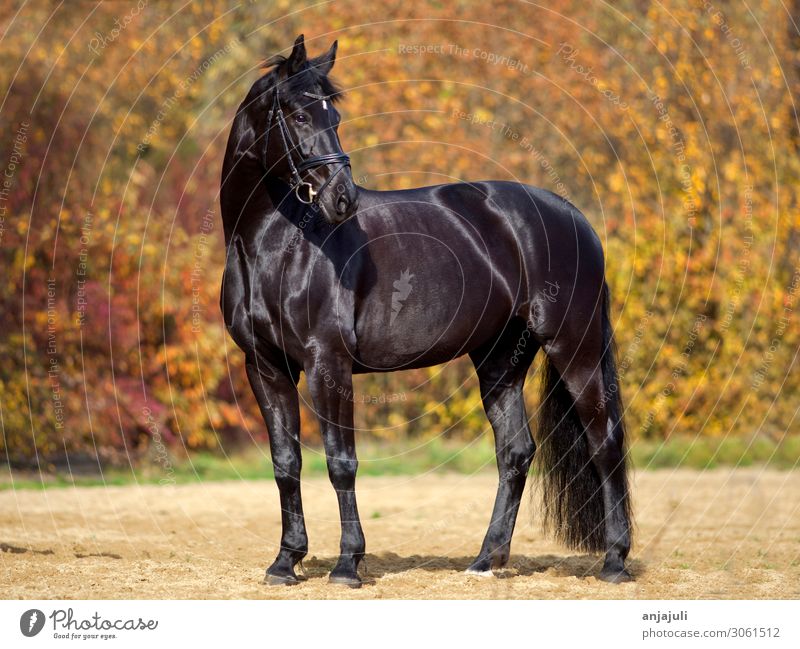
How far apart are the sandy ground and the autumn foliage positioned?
143 centimetres

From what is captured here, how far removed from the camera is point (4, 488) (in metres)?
11.5

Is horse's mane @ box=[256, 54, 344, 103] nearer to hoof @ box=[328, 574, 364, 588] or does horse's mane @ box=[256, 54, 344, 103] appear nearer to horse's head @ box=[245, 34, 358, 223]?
horse's head @ box=[245, 34, 358, 223]

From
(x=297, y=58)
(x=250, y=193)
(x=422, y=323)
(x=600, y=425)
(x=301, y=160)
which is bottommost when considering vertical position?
(x=600, y=425)

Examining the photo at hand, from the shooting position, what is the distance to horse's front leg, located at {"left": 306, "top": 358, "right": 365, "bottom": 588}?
6.29m

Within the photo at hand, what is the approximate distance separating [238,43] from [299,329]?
461 inches

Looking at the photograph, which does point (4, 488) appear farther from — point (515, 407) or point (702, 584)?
point (702, 584)

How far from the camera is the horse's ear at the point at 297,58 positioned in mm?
6113

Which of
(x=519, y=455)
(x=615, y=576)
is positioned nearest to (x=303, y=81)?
(x=519, y=455)

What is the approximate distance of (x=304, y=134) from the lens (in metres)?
6.09

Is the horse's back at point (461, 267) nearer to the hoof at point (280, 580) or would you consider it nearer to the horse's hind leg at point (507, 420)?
the horse's hind leg at point (507, 420)

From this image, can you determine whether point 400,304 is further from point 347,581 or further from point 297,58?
point 347,581

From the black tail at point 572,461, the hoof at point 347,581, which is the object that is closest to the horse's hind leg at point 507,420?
the black tail at point 572,461

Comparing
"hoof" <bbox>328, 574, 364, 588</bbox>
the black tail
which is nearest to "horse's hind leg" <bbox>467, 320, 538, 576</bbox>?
the black tail

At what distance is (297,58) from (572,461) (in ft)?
11.3
